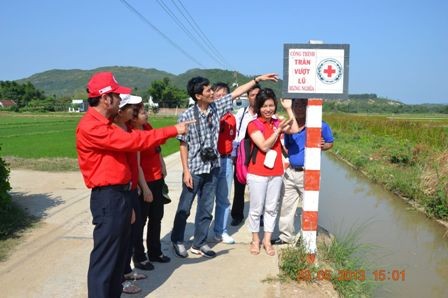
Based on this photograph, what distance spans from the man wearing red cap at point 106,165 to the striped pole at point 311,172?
5.23 ft

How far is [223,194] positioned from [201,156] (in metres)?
Answer: 0.74

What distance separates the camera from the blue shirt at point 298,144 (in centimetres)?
480

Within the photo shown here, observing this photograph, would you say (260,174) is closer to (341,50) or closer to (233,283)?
(233,283)

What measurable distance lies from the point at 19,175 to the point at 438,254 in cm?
875

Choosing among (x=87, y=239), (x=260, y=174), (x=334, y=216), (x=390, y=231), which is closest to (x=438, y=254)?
(x=390, y=231)

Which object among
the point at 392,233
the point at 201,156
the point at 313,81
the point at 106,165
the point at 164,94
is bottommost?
the point at 392,233

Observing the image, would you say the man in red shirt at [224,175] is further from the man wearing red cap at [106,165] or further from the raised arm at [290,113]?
the man wearing red cap at [106,165]

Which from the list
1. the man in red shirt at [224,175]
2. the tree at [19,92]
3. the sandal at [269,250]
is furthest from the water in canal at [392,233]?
the tree at [19,92]

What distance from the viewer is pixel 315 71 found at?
4270 mm

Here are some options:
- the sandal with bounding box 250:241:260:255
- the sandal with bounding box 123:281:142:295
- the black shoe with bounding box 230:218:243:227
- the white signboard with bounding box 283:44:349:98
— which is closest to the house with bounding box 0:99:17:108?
the black shoe with bounding box 230:218:243:227

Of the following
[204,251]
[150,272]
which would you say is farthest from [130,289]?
[204,251]

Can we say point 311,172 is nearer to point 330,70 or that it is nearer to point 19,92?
point 330,70

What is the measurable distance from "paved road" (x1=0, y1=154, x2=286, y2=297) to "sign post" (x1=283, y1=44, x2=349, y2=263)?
72 centimetres

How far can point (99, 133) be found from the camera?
291cm
